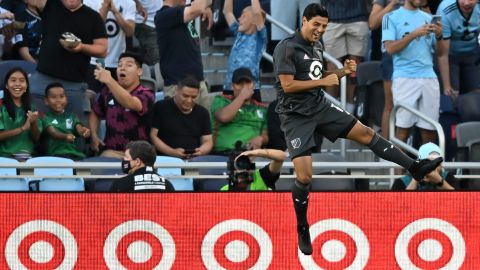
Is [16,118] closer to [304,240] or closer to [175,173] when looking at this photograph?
[175,173]

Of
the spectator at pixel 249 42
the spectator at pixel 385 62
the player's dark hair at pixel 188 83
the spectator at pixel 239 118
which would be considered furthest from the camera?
the spectator at pixel 385 62

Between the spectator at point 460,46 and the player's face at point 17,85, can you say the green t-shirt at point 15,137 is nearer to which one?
the player's face at point 17,85

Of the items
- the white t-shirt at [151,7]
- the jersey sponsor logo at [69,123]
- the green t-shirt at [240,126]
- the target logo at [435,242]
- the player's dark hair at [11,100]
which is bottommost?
the target logo at [435,242]

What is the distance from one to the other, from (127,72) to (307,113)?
137 inches

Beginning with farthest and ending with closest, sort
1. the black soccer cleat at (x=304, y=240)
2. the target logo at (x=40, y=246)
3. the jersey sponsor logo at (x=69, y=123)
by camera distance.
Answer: the jersey sponsor logo at (x=69, y=123), the target logo at (x=40, y=246), the black soccer cleat at (x=304, y=240)

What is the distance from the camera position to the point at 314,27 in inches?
427

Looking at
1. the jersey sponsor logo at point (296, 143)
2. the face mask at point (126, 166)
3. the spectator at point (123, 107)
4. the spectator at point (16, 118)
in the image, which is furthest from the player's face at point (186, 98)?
the jersey sponsor logo at point (296, 143)

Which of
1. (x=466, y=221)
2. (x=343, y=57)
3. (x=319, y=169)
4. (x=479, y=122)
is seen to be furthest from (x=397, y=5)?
(x=466, y=221)

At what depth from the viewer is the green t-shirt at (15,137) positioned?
13.6 meters

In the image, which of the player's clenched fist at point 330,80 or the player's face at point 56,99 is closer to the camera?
the player's clenched fist at point 330,80

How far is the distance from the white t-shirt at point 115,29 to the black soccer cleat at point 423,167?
5.36 m

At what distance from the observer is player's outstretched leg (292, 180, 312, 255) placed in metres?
11.1

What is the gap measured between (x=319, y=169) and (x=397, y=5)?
351cm

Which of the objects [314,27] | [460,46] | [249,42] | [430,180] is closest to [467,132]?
[460,46]
